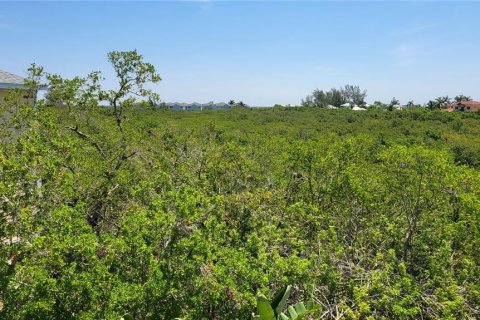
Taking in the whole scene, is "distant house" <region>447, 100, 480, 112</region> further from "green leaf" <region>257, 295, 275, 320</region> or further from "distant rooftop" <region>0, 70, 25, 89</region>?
"green leaf" <region>257, 295, 275, 320</region>

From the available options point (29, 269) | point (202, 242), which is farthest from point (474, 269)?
point (29, 269)

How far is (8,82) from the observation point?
13922mm

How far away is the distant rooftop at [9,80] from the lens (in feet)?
45.3

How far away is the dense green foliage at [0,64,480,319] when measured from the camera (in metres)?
5.16

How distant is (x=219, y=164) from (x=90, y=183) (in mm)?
3226

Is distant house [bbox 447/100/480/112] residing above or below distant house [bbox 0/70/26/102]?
above

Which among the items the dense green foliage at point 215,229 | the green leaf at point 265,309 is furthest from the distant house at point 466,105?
the green leaf at point 265,309

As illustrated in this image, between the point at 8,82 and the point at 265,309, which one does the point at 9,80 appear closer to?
the point at 8,82

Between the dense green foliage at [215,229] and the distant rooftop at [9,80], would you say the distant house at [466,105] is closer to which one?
the dense green foliage at [215,229]

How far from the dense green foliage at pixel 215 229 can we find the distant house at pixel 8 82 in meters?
4.40

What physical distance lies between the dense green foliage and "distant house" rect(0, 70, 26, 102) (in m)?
4.40

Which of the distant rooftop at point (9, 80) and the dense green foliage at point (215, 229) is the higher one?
the distant rooftop at point (9, 80)

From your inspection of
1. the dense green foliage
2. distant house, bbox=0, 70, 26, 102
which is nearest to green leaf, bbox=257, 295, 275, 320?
the dense green foliage

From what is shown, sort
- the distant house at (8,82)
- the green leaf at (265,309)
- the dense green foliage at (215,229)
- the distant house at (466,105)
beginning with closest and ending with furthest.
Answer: the green leaf at (265,309) → the dense green foliage at (215,229) → the distant house at (8,82) → the distant house at (466,105)
